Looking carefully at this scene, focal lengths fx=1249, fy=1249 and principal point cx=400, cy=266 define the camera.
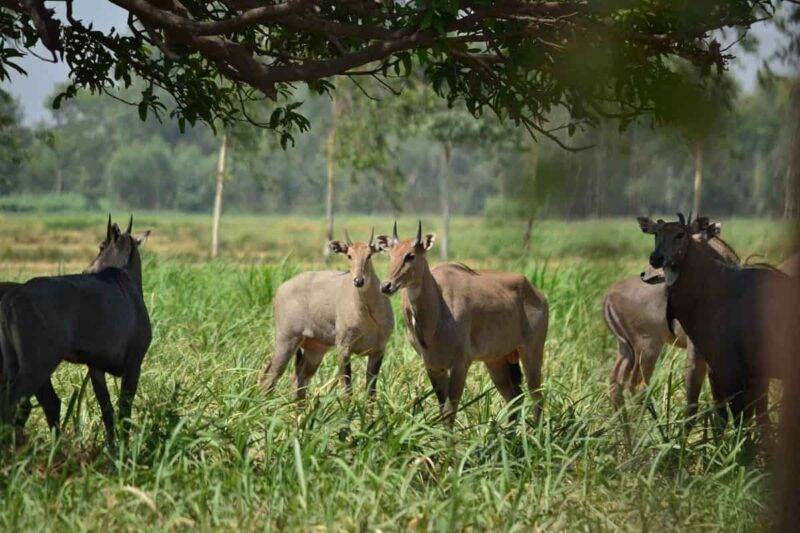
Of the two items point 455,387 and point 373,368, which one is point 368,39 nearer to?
point 455,387

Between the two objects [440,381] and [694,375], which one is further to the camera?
[694,375]

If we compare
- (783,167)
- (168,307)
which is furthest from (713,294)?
(168,307)

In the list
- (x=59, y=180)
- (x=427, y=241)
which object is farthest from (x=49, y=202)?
(x=427, y=241)

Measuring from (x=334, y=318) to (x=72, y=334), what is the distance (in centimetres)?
385

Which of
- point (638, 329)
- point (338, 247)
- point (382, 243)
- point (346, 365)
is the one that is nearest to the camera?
point (382, 243)

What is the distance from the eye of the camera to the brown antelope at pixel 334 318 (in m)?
9.66

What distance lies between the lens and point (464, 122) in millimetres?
37844

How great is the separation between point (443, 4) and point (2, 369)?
311cm

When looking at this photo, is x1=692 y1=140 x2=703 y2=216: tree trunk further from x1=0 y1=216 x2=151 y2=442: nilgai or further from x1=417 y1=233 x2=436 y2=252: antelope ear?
x1=417 y1=233 x2=436 y2=252: antelope ear

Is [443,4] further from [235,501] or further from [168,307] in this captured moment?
[168,307]

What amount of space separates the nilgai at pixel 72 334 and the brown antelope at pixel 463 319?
1915 millimetres

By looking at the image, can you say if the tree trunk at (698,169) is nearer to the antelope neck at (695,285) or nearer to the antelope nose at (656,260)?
the antelope nose at (656,260)

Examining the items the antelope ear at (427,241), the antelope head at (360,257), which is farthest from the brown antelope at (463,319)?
the antelope head at (360,257)

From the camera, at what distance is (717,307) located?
7.46m
